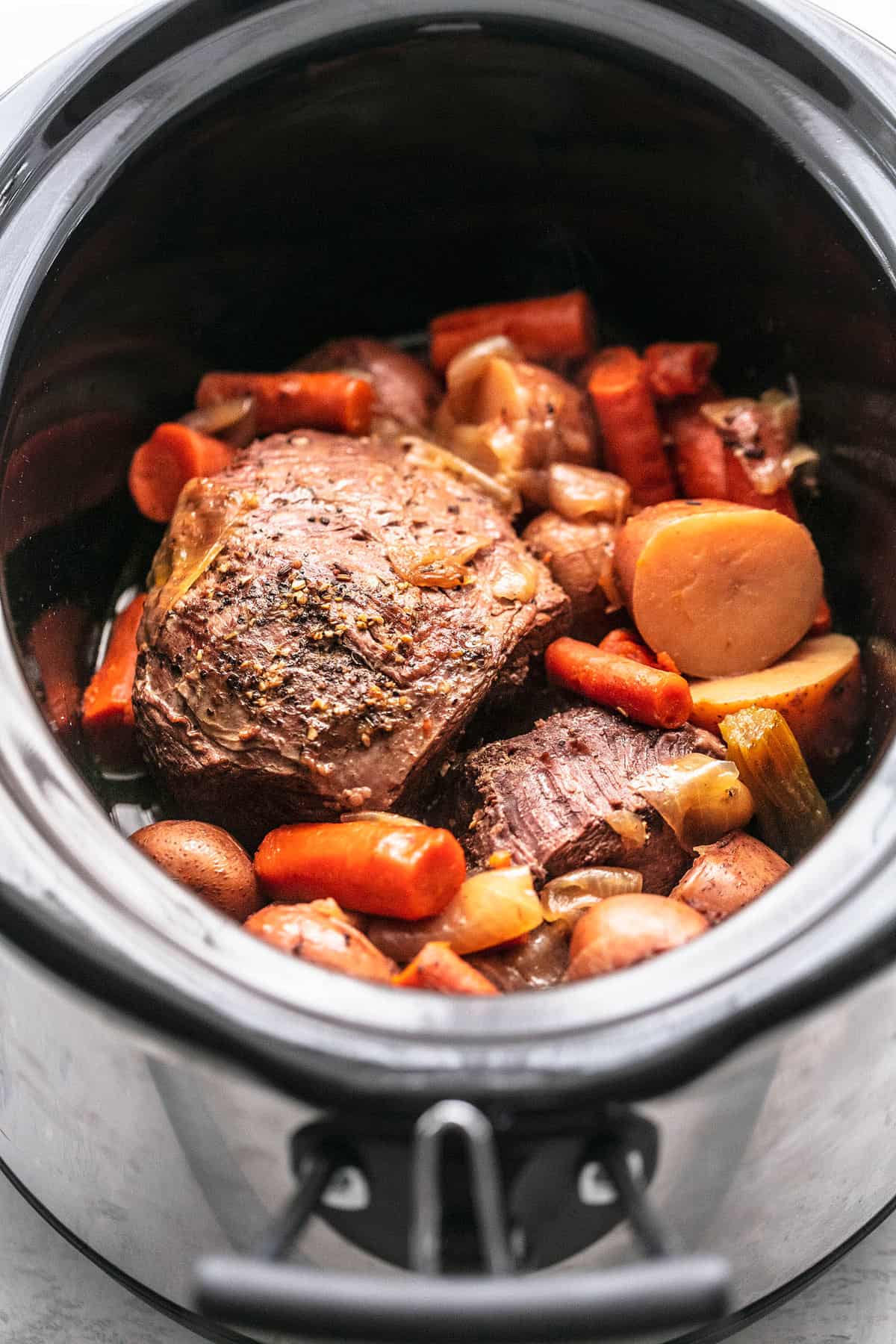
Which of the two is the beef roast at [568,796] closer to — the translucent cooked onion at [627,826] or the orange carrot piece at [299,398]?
the translucent cooked onion at [627,826]

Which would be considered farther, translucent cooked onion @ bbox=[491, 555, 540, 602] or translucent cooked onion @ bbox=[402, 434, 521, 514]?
translucent cooked onion @ bbox=[402, 434, 521, 514]

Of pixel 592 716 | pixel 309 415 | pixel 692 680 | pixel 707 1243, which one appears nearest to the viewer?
pixel 707 1243

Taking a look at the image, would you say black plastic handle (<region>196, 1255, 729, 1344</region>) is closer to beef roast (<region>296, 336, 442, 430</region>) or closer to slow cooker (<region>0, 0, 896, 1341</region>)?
slow cooker (<region>0, 0, 896, 1341</region>)

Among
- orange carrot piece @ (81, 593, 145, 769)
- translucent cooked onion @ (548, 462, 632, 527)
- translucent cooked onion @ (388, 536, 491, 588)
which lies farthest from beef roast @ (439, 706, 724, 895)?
orange carrot piece @ (81, 593, 145, 769)

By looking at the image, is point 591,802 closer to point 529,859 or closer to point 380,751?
point 529,859

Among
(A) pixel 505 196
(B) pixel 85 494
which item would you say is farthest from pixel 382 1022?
(A) pixel 505 196

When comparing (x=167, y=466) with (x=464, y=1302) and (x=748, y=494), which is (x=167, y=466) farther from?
(x=464, y=1302)
